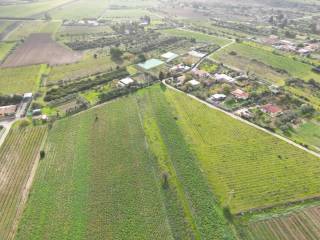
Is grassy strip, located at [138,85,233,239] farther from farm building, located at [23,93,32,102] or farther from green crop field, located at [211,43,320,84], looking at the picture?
green crop field, located at [211,43,320,84]

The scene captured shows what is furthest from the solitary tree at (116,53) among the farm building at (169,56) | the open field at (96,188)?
the open field at (96,188)

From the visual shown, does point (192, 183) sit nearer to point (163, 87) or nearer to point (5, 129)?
point (163, 87)

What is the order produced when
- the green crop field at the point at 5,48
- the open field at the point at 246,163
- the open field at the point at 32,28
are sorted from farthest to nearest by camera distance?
the open field at the point at 32,28 → the green crop field at the point at 5,48 → the open field at the point at 246,163

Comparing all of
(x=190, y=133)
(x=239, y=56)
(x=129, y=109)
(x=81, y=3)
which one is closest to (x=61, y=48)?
(x=129, y=109)

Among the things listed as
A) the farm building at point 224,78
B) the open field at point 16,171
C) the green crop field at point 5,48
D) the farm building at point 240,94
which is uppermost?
the open field at point 16,171

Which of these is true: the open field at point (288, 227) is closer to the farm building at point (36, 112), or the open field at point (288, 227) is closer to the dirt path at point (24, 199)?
the dirt path at point (24, 199)

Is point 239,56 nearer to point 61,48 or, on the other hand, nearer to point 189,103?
point 189,103
